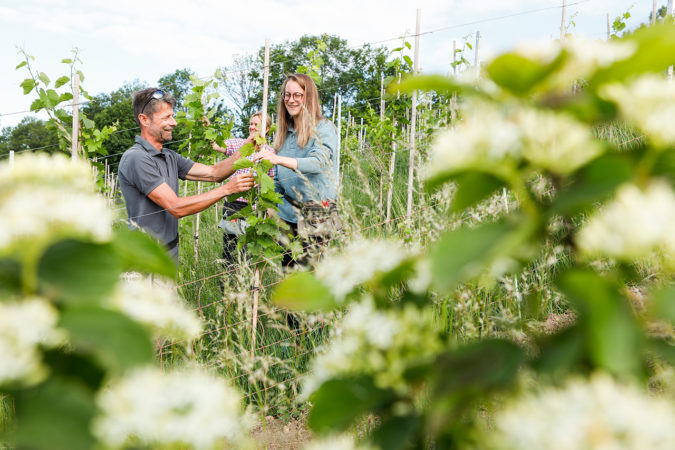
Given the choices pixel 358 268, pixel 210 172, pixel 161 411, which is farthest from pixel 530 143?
pixel 210 172

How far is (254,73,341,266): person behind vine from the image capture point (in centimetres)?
327

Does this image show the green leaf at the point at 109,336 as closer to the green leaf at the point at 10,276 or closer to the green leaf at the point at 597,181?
the green leaf at the point at 10,276

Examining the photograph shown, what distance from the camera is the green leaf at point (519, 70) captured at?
42cm

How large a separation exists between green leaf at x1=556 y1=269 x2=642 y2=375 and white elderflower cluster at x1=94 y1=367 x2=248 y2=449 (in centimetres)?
31

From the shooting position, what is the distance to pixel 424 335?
1.56 feet

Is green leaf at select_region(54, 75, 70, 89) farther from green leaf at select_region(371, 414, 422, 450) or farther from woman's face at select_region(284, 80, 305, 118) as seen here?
green leaf at select_region(371, 414, 422, 450)

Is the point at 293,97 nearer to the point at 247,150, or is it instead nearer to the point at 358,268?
the point at 247,150

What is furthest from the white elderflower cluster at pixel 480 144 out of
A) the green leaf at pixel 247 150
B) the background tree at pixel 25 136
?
the background tree at pixel 25 136

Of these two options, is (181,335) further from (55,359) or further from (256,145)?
(256,145)

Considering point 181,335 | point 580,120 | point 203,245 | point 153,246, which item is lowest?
point 203,245

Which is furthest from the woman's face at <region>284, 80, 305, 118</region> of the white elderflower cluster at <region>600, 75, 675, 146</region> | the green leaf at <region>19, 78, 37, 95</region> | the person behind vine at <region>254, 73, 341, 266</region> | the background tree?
the background tree

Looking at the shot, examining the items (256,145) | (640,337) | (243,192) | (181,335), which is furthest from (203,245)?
(640,337)

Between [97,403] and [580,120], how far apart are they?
50 cm

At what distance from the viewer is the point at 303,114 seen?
137 inches
